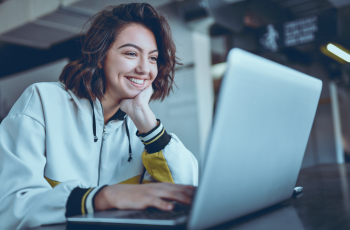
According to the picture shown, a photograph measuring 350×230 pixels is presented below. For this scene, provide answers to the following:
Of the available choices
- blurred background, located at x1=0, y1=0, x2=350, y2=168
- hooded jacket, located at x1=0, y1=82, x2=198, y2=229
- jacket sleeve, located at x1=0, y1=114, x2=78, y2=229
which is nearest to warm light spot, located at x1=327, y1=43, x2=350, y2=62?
blurred background, located at x1=0, y1=0, x2=350, y2=168

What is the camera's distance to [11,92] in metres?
3.47

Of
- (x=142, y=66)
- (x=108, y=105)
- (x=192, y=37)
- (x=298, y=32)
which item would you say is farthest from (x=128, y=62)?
(x=192, y=37)

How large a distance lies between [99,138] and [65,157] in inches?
5.6

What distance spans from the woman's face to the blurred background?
1601mm

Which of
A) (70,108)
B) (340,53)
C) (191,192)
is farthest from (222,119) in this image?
(340,53)

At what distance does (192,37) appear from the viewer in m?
3.85

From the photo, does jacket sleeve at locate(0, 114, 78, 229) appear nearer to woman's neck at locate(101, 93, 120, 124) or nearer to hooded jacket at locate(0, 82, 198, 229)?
hooded jacket at locate(0, 82, 198, 229)

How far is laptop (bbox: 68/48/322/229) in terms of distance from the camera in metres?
0.39

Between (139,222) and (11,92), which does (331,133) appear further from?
(139,222)

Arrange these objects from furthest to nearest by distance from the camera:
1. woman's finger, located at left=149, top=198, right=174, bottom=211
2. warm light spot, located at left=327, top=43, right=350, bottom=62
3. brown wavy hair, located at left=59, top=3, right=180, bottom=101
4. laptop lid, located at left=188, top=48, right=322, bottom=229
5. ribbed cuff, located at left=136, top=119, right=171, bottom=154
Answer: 1. warm light spot, located at left=327, top=43, right=350, bottom=62
2. brown wavy hair, located at left=59, top=3, right=180, bottom=101
3. ribbed cuff, located at left=136, top=119, right=171, bottom=154
4. woman's finger, located at left=149, top=198, right=174, bottom=211
5. laptop lid, located at left=188, top=48, right=322, bottom=229

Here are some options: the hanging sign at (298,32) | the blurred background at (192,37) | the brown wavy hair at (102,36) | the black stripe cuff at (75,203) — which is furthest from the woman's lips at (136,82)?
the hanging sign at (298,32)

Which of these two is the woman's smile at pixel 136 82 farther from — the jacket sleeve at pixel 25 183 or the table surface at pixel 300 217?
the table surface at pixel 300 217

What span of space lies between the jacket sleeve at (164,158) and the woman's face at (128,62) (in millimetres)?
247

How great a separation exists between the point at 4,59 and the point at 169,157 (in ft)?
14.5
